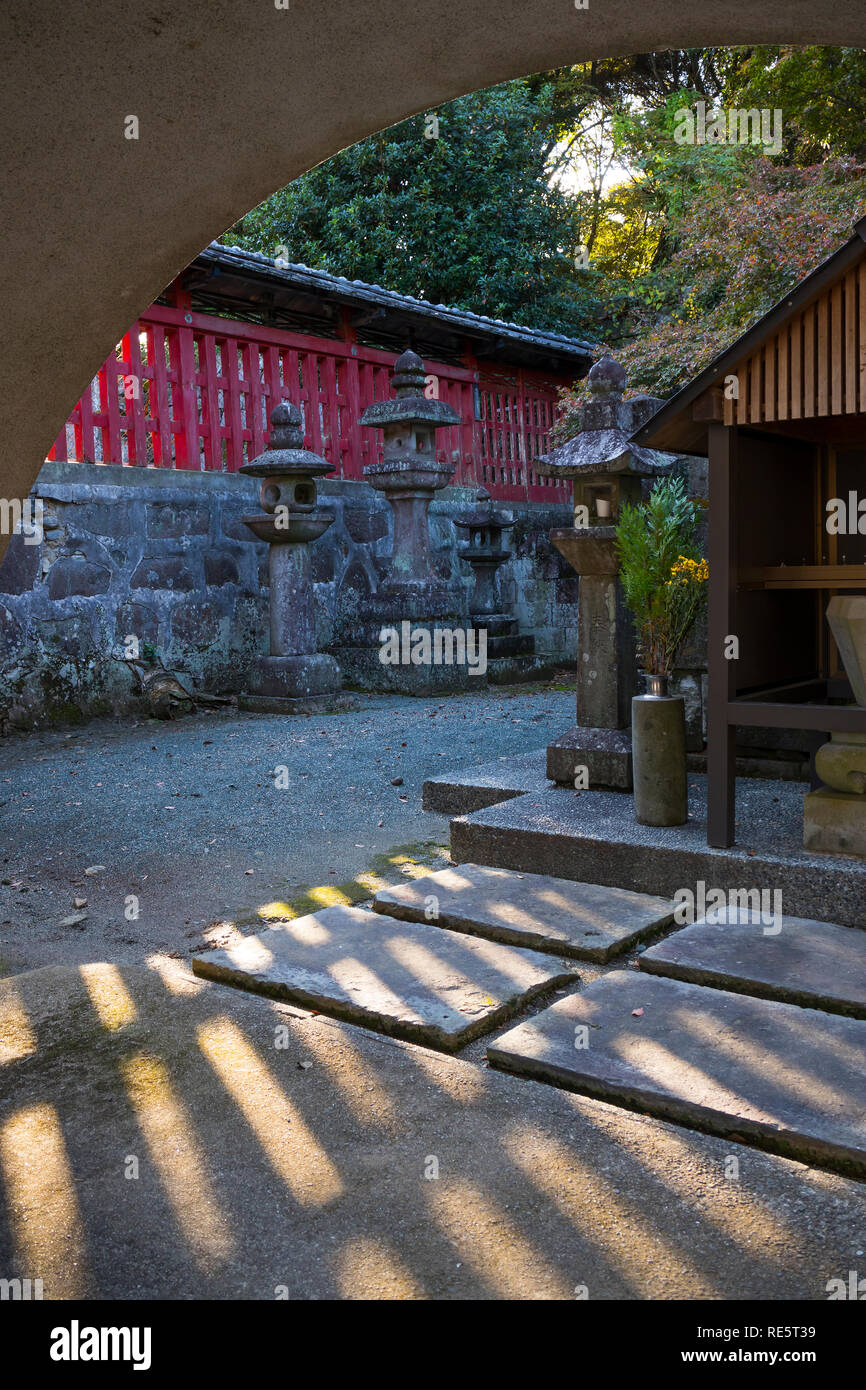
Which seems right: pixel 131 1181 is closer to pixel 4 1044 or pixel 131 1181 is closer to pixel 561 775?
pixel 4 1044

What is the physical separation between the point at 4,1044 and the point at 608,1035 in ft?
5.66

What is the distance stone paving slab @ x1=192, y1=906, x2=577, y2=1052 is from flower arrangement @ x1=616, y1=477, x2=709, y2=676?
1.96 m

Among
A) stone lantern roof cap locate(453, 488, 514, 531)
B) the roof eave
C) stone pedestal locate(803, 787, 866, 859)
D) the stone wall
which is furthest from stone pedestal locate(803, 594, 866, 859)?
stone lantern roof cap locate(453, 488, 514, 531)

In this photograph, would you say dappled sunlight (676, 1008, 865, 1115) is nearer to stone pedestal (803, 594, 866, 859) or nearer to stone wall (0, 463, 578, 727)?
stone pedestal (803, 594, 866, 859)

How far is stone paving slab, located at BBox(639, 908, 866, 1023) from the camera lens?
330cm

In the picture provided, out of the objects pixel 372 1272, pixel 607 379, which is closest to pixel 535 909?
pixel 372 1272

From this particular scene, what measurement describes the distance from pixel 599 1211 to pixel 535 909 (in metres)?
2.08

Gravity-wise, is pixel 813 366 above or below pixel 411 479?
below

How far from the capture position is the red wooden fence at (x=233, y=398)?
33.7 feet

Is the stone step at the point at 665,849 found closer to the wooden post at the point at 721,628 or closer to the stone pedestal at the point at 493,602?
the wooden post at the point at 721,628

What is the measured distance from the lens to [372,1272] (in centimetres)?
202

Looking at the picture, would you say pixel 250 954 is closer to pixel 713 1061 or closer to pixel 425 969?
pixel 425 969

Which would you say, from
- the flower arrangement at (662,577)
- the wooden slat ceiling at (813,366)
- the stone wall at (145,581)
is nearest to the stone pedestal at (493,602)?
the stone wall at (145,581)
